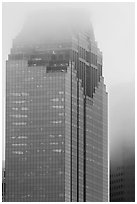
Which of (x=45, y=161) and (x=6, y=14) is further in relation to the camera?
(x=45, y=161)

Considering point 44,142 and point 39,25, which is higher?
point 39,25

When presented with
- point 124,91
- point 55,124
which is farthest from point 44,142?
point 124,91

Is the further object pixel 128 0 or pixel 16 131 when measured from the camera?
pixel 16 131

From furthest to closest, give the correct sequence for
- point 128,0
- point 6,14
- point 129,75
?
point 129,75 → point 6,14 → point 128,0

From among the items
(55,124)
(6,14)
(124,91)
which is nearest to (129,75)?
(124,91)

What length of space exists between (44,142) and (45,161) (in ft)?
13.8

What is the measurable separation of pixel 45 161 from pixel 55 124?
7.51 meters

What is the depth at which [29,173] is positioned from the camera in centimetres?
19688

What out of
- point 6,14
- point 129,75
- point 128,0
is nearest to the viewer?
point 128,0

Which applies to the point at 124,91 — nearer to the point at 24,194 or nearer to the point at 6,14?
the point at 24,194

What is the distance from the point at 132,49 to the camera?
191000mm

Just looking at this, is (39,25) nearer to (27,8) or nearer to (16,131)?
(27,8)

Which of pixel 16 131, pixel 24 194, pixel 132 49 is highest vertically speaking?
pixel 132 49

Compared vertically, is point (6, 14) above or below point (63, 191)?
above
